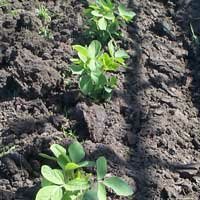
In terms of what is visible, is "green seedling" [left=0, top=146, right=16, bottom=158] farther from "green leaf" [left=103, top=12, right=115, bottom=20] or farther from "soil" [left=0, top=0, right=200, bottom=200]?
"green leaf" [left=103, top=12, right=115, bottom=20]

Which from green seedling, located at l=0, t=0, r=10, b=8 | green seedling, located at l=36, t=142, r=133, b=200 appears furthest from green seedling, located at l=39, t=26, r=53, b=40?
green seedling, located at l=36, t=142, r=133, b=200

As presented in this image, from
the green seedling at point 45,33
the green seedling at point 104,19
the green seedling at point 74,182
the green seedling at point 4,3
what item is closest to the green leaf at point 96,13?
the green seedling at point 104,19

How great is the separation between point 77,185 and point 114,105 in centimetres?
80

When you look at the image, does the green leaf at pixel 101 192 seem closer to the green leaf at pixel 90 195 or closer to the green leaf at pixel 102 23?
the green leaf at pixel 90 195

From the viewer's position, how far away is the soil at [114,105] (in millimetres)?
2527

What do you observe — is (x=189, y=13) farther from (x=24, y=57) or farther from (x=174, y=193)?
(x=174, y=193)

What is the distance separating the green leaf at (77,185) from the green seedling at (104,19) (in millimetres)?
1151

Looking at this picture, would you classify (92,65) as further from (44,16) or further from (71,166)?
(44,16)

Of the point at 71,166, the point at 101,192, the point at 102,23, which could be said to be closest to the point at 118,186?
the point at 101,192

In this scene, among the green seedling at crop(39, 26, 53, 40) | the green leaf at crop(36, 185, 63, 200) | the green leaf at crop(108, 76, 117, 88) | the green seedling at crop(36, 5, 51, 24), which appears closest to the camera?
the green leaf at crop(36, 185, 63, 200)

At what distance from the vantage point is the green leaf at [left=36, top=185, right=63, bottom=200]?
6.97ft

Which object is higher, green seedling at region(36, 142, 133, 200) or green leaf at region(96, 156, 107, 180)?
green leaf at region(96, 156, 107, 180)

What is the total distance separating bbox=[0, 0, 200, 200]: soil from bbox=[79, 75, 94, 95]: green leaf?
70 millimetres

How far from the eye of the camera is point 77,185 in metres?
2.16
